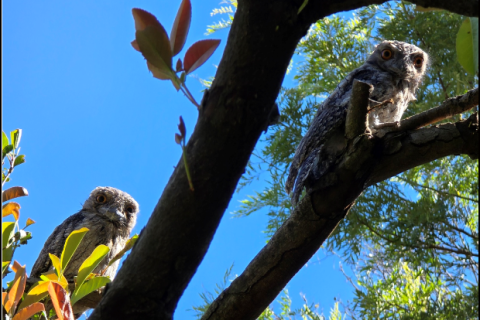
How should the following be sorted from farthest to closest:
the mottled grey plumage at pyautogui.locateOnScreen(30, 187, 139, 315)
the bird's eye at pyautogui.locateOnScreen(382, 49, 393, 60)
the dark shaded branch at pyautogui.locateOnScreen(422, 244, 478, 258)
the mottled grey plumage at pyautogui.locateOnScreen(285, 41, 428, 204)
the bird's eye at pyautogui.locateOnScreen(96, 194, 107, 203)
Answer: the bird's eye at pyautogui.locateOnScreen(96, 194, 107, 203) → the dark shaded branch at pyautogui.locateOnScreen(422, 244, 478, 258) → the mottled grey plumage at pyautogui.locateOnScreen(30, 187, 139, 315) → the bird's eye at pyautogui.locateOnScreen(382, 49, 393, 60) → the mottled grey plumage at pyautogui.locateOnScreen(285, 41, 428, 204)

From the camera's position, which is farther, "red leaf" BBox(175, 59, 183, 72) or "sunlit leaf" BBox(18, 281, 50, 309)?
"sunlit leaf" BBox(18, 281, 50, 309)

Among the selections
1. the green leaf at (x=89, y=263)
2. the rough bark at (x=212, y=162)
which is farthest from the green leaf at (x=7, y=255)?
the rough bark at (x=212, y=162)

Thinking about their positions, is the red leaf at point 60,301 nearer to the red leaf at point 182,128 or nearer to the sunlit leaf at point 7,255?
the sunlit leaf at point 7,255

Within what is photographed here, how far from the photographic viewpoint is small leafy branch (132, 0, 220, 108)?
0.53 metres

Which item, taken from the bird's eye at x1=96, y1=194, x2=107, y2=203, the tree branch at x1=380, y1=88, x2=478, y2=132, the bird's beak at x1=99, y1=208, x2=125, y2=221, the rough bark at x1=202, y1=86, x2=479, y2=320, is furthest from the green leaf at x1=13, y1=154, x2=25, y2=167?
the bird's eye at x1=96, y1=194, x2=107, y2=203

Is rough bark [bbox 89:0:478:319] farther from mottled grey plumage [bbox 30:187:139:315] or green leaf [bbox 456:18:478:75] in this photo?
mottled grey plumage [bbox 30:187:139:315]

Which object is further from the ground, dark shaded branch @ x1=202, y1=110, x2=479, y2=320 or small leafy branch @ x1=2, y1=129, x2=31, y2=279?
dark shaded branch @ x1=202, y1=110, x2=479, y2=320

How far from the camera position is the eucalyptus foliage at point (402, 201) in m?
2.65

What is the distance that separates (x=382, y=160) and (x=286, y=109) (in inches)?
74.9

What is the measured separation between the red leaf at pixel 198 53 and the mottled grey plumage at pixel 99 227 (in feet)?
7.05

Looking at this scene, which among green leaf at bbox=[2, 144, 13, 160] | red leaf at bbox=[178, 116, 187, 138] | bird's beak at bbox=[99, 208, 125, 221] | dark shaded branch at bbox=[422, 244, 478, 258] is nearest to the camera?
red leaf at bbox=[178, 116, 187, 138]

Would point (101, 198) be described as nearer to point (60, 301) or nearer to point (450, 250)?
point (450, 250)

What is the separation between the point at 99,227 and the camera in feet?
9.04

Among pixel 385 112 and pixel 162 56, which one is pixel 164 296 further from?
pixel 385 112
